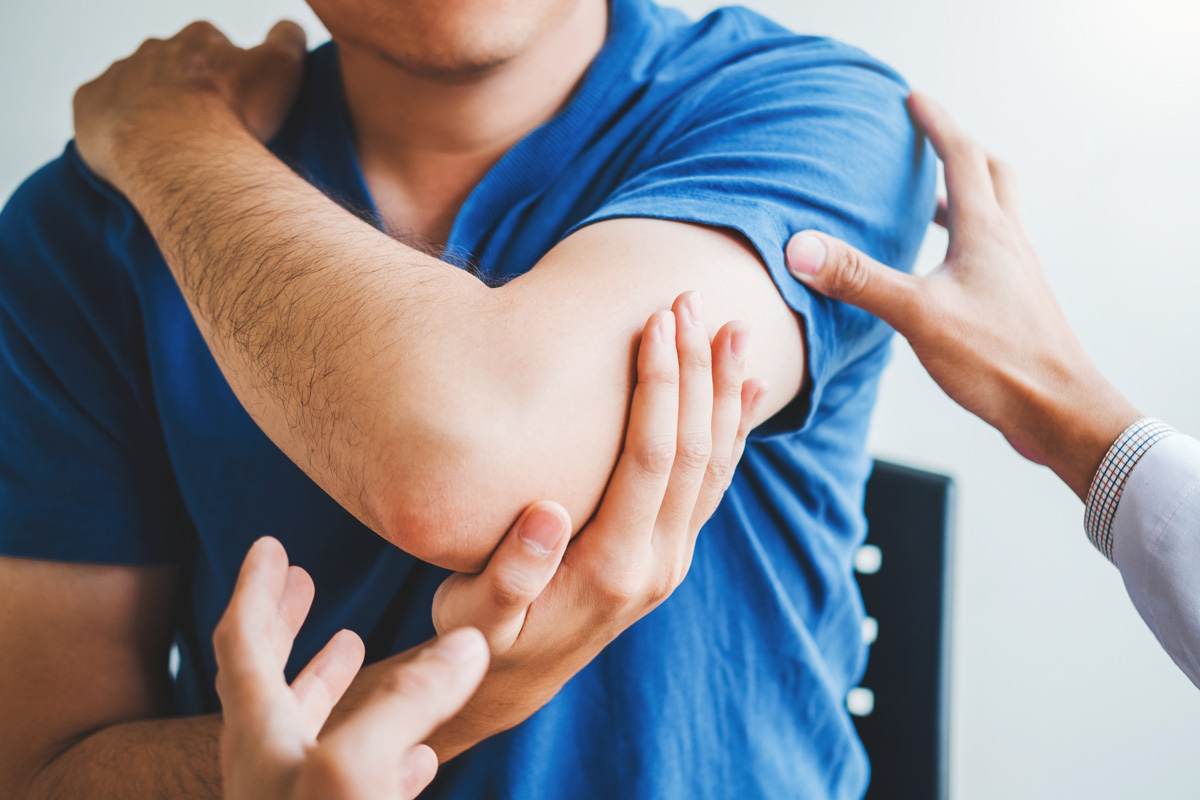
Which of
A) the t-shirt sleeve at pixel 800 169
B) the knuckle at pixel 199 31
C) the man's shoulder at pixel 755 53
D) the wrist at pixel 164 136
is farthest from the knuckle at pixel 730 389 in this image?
the knuckle at pixel 199 31

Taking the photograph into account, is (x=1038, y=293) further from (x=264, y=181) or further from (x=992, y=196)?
(x=264, y=181)

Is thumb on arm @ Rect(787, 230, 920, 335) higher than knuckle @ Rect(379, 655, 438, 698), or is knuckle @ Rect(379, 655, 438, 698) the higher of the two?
thumb on arm @ Rect(787, 230, 920, 335)

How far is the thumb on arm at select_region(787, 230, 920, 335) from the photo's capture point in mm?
558

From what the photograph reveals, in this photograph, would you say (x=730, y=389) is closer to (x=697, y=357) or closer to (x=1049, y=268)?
(x=697, y=357)

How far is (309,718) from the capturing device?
13.9 inches

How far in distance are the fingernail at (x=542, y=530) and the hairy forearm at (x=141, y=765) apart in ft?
1.71

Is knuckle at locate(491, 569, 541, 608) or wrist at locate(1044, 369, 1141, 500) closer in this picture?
knuckle at locate(491, 569, 541, 608)

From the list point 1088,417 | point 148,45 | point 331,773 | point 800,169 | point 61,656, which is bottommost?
point 61,656

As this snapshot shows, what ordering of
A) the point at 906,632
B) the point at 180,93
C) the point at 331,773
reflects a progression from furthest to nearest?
the point at 906,632
the point at 180,93
the point at 331,773

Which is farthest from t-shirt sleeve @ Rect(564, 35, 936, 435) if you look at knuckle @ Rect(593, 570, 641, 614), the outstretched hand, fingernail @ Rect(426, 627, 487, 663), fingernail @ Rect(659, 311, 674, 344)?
the outstretched hand

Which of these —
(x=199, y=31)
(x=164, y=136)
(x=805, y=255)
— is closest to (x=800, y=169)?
(x=805, y=255)

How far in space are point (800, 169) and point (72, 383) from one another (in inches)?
32.6

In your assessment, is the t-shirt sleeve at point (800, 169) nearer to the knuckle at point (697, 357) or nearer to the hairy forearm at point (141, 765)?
the knuckle at point (697, 357)

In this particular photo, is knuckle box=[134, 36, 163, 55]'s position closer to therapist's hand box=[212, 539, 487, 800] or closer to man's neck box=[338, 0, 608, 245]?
man's neck box=[338, 0, 608, 245]
